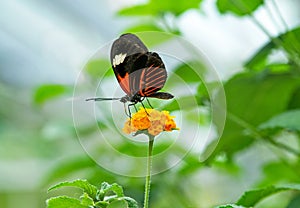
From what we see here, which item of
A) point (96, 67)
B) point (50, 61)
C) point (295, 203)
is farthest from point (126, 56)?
point (50, 61)

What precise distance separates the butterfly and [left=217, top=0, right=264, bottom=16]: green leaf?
0.97 ft

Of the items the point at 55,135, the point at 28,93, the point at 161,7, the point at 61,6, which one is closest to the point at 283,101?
the point at 161,7

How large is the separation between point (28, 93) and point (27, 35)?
0.24 m

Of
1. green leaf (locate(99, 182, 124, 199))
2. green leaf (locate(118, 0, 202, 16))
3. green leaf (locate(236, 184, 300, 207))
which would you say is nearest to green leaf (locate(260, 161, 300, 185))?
green leaf (locate(118, 0, 202, 16))

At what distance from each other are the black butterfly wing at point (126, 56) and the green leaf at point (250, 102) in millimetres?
287

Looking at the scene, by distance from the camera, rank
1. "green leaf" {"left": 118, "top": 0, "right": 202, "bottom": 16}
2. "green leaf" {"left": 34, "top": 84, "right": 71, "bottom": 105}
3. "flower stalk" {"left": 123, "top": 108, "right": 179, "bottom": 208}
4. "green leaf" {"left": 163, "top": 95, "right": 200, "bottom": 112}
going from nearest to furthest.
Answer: "flower stalk" {"left": 123, "top": 108, "right": 179, "bottom": 208}, "green leaf" {"left": 163, "top": 95, "right": 200, "bottom": 112}, "green leaf" {"left": 118, "top": 0, "right": 202, "bottom": 16}, "green leaf" {"left": 34, "top": 84, "right": 71, "bottom": 105}

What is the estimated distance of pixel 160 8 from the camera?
74 cm

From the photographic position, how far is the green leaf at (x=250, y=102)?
2.07 ft

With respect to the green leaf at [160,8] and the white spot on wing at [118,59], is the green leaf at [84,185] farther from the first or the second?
the green leaf at [160,8]

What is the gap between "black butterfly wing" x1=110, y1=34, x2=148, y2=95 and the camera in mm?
331

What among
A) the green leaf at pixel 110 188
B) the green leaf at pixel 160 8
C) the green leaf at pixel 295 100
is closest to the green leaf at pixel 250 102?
the green leaf at pixel 295 100

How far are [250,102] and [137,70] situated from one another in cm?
36

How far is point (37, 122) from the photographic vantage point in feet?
7.05

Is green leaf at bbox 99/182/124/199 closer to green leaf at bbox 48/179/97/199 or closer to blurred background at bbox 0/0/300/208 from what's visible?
green leaf at bbox 48/179/97/199
